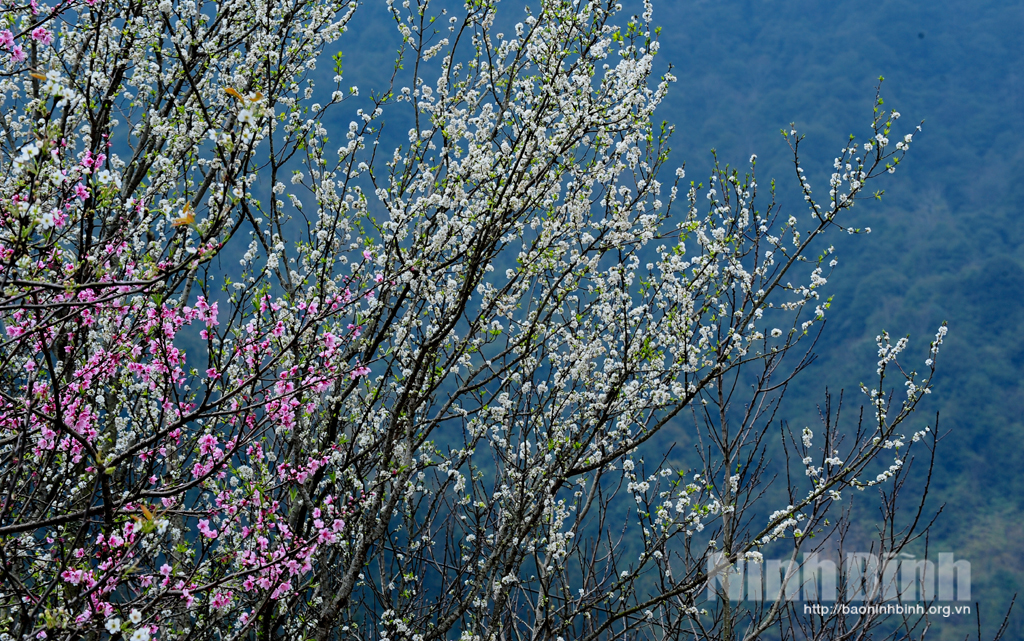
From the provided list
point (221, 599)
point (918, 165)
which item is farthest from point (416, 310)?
point (918, 165)

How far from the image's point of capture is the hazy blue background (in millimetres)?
52375

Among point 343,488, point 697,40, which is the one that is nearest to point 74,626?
point 343,488

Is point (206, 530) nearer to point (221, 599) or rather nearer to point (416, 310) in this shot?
point (221, 599)

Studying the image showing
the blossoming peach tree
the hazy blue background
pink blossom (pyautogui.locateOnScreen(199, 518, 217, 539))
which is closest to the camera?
pink blossom (pyautogui.locateOnScreen(199, 518, 217, 539))

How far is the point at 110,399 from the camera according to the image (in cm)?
563

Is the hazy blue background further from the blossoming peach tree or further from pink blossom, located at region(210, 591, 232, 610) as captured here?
pink blossom, located at region(210, 591, 232, 610)

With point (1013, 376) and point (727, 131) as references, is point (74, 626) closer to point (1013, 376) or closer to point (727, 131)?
point (1013, 376)

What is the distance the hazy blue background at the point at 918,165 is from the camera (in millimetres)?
52375

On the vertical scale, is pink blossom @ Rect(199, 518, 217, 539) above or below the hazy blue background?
below

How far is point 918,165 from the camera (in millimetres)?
78438

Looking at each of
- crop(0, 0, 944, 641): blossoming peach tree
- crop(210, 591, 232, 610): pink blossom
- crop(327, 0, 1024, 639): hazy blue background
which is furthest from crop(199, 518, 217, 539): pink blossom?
crop(327, 0, 1024, 639): hazy blue background

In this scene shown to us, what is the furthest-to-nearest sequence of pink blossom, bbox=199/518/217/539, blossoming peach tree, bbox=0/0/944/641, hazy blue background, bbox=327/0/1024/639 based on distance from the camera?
hazy blue background, bbox=327/0/1024/639 → blossoming peach tree, bbox=0/0/944/641 → pink blossom, bbox=199/518/217/539

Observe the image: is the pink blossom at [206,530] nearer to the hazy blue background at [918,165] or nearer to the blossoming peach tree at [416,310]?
the blossoming peach tree at [416,310]

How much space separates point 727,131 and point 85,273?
83723mm
